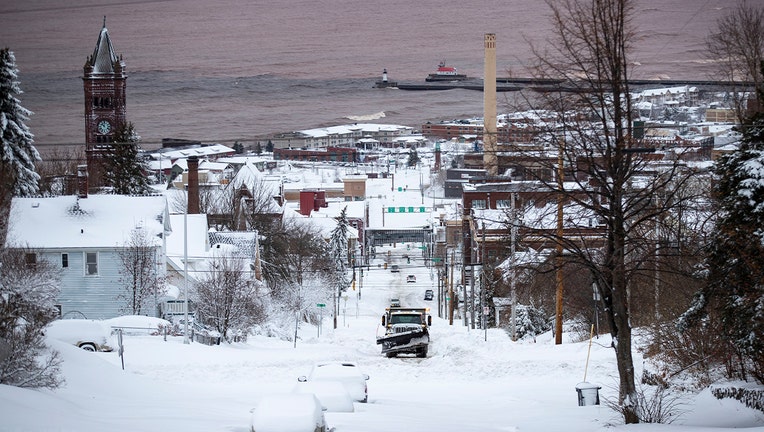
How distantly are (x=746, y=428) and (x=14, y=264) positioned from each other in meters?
19.1

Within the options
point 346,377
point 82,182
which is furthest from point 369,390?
point 82,182

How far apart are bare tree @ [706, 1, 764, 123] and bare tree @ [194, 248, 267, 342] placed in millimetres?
18994

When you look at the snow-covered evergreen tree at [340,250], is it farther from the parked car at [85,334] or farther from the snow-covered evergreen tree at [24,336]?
the snow-covered evergreen tree at [24,336]

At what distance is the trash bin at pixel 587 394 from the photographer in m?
18.5

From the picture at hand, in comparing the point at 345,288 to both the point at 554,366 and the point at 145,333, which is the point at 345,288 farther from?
the point at 554,366

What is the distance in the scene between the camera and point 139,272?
140 feet

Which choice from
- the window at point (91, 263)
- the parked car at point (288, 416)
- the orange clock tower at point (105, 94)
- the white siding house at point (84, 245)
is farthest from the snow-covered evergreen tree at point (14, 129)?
the parked car at point (288, 416)

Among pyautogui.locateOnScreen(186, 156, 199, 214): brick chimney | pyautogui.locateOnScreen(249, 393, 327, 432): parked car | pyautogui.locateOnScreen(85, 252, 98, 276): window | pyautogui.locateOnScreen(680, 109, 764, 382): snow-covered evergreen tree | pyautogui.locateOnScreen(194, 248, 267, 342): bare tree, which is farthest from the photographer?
pyautogui.locateOnScreen(186, 156, 199, 214): brick chimney

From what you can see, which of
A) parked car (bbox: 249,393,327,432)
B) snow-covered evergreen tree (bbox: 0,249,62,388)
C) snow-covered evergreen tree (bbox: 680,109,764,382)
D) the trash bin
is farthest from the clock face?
parked car (bbox: 249,393,327,432)

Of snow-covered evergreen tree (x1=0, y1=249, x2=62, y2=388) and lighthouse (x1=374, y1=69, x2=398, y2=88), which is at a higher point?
lighthouse (x1=374, y1=69, x2=398, y2=88)

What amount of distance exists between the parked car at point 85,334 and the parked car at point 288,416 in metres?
15.7

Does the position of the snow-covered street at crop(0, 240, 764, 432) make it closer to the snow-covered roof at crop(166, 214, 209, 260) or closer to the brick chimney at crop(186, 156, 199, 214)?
the snow-covered roof at crop(166, 214, 209, 260)

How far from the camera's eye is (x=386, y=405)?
19.4m

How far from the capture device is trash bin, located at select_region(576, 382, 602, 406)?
18.5 meters
